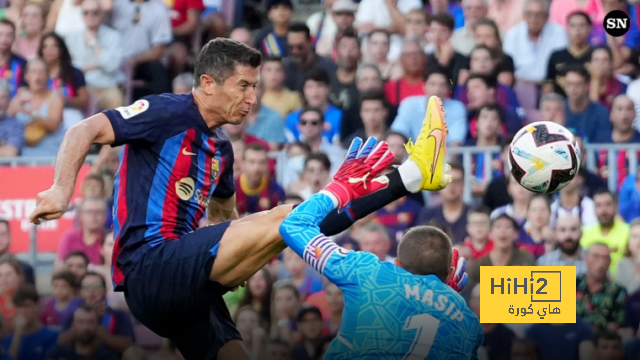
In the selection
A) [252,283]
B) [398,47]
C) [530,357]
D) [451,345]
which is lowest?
[530,357]

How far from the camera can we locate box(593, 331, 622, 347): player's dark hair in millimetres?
7518

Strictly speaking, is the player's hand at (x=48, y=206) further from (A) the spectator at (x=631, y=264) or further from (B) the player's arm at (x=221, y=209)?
(A) the spectator at (x=631, y=264)

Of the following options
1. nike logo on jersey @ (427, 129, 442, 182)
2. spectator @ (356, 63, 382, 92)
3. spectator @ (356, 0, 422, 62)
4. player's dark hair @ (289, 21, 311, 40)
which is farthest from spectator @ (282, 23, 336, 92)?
nike logo on jersey @ (427, 129, 442, 182)

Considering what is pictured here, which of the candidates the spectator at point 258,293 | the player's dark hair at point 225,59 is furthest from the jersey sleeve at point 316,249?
the spectator at point 258,293

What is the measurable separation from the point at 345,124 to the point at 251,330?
2.02 meters

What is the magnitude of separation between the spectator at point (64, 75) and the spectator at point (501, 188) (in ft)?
12.3

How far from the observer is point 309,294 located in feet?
25.9

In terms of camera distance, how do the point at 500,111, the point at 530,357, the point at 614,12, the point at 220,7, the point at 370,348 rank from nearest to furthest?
the point at 370,348 → the point at 530,357 → the point at 500,111 → the point at 614,12 → the point at 220,7

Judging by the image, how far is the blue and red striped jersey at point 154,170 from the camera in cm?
476

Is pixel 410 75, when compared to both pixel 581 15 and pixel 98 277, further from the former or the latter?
pixel 98 277

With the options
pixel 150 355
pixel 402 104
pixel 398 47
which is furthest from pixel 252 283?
pixel 398 47

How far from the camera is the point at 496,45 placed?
28.4 ft

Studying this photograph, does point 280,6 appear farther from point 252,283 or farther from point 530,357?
point 530,357

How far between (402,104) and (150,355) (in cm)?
303
